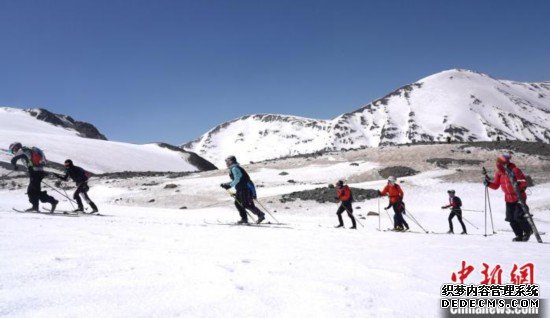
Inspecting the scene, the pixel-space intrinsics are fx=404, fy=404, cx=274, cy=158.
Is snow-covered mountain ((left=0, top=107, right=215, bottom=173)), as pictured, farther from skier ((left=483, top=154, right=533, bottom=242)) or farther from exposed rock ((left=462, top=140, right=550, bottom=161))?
skier ((left=483, top=154, right=533, bottom=242))

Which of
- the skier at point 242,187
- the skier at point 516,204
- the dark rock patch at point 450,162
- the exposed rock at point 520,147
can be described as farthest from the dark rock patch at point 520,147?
the skier at point 242,187

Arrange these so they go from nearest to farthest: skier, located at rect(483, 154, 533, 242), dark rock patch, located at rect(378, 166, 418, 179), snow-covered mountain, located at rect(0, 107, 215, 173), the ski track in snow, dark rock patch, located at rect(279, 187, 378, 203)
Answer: the ski track in snow < skier, located at rect(483, 154, 533, 242) < dark rock patch, located at rect(279, 187, 378, 203) < dark rock patch, located at rect(378, 166, 418, 179) < snow-covered mountain, located at rect(0, 107, 215, 173)

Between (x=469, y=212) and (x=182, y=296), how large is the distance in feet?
72.5

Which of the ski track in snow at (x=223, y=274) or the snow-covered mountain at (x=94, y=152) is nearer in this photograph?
the ski track in snow at (x=223, y=274)

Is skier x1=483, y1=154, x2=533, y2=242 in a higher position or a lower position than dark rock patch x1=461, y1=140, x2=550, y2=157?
lower

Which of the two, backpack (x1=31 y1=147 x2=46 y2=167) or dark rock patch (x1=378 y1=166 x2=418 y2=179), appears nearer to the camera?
backpack (x1=31 y1=147 x2=46 y2=167)

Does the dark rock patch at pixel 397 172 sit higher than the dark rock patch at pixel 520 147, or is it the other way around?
the dark rock patch at pixel 520 147

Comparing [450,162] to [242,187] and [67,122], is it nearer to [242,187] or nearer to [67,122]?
[242,187]

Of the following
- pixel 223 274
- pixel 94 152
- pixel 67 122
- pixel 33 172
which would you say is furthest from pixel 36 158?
pixel 67 122

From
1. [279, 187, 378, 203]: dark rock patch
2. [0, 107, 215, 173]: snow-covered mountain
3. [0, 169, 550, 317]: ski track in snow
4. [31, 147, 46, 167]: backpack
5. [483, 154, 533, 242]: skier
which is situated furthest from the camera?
[0, 107, 215, 173]: snow-covered mountain

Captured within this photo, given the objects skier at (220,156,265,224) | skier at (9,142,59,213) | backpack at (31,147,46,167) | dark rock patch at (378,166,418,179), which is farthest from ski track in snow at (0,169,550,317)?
dark rock patch at (378,166,418,179)

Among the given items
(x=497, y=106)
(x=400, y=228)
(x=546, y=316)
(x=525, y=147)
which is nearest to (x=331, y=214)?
(x=400, y=228)

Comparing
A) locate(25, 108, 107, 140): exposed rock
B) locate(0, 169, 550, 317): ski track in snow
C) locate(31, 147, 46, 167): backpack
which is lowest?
locate(0, 169, 550, 317): ski track in snow

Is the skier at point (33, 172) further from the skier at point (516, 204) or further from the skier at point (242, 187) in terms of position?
the skier at point (516, 204)
